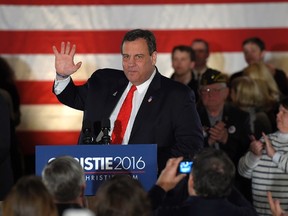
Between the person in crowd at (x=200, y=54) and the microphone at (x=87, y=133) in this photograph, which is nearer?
the microphone at (x=87, y=133)

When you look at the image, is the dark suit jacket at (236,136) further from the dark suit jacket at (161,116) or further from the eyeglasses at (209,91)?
the dark suit jacket at (161,116)

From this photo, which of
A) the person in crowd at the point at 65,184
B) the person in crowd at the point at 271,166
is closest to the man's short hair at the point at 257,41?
the person in crowd at the point at 271,166

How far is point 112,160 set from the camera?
13.8 ft

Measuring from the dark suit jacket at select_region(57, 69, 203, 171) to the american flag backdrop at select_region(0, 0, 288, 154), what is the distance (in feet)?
9.80

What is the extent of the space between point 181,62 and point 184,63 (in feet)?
0.08

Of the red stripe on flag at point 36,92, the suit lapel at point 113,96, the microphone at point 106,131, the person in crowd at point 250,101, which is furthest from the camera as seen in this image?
the red stripe on flag at point 36,92

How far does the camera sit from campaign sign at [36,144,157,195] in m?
4.20

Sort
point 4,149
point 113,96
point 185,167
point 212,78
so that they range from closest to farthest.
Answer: point 185,167 → point 113,96 → point 4,149 → point 212,78

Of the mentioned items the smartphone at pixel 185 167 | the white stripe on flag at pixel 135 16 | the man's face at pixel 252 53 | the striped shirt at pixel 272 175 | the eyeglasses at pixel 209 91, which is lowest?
the striped shirt at pixel 272 175

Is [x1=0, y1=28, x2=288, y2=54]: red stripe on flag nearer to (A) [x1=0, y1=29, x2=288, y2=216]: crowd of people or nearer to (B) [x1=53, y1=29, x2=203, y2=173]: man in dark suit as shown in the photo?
(A) [x1=0, y1=29, x2=288, y2=216]: crowd of people

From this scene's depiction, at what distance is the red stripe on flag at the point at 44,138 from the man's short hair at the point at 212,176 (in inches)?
171

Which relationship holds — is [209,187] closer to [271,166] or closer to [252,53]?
[271,166]

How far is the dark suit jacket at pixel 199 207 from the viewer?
3629 millimetres

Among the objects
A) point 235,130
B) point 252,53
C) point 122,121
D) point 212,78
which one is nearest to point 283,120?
point 235,130
